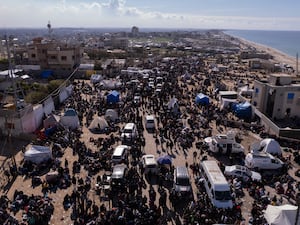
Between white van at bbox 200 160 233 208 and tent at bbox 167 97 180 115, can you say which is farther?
tent at bbox 167 97 180 115

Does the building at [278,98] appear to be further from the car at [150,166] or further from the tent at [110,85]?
the tent at [110,85]

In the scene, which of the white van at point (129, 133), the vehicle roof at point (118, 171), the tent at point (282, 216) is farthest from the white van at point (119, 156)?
the tent at point (282, 216)

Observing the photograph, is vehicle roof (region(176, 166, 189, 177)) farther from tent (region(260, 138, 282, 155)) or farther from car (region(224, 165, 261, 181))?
tent (region(260, 138, 282, 155))

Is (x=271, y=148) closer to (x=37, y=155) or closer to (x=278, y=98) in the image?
(x=278, y=98)

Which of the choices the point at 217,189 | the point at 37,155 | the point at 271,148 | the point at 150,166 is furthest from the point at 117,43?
the point at 217,189

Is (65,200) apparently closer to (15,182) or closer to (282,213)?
(15,182)

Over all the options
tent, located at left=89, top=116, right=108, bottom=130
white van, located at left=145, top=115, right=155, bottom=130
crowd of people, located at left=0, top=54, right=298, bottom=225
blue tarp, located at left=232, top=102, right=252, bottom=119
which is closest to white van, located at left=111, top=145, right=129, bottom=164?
crowd of people, located at left=0, top=54, right=298, bottom=225
